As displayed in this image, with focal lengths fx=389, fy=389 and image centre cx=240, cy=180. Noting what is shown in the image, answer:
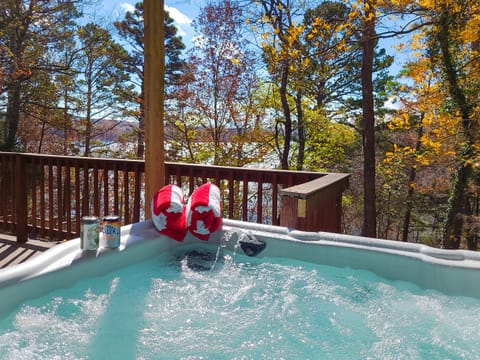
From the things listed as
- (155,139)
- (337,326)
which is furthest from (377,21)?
(337,326)

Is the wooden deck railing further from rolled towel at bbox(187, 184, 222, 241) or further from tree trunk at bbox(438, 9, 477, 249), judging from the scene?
tree trunk at bbox(438, 9, 477, 249)

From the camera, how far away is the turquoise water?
1453 mm

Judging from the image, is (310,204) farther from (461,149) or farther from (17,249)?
(461,149)

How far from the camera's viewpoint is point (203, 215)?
245 cm

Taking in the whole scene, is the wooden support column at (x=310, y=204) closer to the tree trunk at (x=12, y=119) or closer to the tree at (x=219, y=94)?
the tree at (x=219, y=94)

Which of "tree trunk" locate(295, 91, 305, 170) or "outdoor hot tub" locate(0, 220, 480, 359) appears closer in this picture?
"outdoor hot tub" locate(0, 220, 480, 359)

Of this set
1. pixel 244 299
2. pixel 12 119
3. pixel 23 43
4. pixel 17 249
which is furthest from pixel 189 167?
pixel 12 119

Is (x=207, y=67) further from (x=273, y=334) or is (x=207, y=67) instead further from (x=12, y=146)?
(x=273, y=334)

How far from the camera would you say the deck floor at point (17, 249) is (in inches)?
126

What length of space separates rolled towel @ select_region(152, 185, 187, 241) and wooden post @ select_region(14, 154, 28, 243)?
1.82m

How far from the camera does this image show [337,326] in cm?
164

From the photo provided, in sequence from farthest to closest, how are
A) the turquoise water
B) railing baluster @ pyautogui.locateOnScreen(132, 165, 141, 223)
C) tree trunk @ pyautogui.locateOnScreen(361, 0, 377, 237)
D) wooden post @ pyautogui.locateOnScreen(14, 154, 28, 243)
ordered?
tree trunk @ pyautogui.locateOnScreen(361, 0, 377, 237)
wooden post @ pyautogui.locateOnScreen(14, 154, 28, 243)
railing baluster @ pyautogui.locateOnScreen(132, 165, 141, 223)
the turquoise water

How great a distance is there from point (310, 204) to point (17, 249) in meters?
2.68

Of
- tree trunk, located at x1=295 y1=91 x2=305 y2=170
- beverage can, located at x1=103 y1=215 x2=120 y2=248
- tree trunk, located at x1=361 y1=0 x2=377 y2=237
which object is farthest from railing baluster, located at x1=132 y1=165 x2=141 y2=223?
tree trunk, located at x1=295 y1=91 x2=305 y2=170
